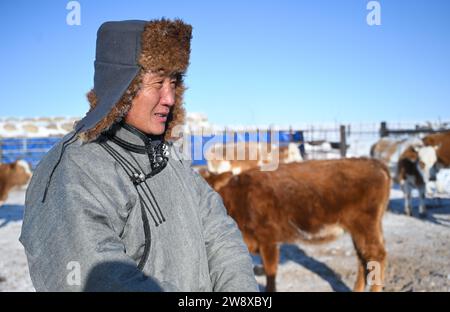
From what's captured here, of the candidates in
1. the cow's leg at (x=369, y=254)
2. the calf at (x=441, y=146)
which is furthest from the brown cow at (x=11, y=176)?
the calf at (x=441, y=146)

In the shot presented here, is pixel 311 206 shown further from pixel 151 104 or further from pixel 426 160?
pixel 426 160

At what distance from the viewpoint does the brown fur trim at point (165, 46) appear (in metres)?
1.50

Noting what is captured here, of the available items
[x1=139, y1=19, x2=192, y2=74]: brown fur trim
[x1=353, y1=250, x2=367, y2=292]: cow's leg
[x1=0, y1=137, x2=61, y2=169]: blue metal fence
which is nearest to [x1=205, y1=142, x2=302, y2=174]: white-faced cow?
[x1=353, y1=250, x2=367, y2=292]: cow's leg

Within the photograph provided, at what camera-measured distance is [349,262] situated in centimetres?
625

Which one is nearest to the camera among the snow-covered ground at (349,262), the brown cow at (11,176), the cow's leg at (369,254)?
the cow's leg at (369,254)

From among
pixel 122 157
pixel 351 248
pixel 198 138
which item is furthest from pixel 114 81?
pixel 198 138

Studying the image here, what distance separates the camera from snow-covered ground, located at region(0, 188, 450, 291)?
5254 mm

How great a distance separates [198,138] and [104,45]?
1501 cm

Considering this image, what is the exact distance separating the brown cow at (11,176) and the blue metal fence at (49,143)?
11.9 ft

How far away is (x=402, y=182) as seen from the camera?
397 inches

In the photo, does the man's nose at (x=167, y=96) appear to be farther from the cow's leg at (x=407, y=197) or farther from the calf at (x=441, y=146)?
the calf at (x=441, y=146)
